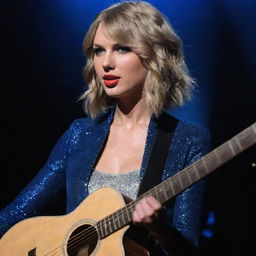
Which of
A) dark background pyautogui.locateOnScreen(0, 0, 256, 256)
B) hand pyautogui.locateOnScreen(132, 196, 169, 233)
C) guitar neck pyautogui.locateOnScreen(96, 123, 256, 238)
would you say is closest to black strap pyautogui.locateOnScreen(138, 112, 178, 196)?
guitar neck pyautogui.locateOnScreen(96, 123, 256, 238)

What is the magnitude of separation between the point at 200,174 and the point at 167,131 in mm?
721

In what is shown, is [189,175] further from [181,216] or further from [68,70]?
[68,70]

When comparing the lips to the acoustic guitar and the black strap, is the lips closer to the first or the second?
the black strap

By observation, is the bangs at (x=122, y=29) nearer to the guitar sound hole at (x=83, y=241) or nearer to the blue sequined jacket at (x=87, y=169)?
the blue sequined jacket at (x=87, y=169)

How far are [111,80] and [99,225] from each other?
0.77m

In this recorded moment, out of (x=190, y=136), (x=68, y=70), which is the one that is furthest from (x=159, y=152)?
(x=68, y=70)

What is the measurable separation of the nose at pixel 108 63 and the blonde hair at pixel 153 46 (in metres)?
0.09

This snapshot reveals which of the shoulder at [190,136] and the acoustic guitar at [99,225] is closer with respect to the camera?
the acoustic guitar at [99,225]

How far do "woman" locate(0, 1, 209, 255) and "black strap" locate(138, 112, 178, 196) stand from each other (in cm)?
3

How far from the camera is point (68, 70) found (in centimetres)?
409

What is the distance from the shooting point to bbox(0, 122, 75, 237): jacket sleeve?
9.52 feet

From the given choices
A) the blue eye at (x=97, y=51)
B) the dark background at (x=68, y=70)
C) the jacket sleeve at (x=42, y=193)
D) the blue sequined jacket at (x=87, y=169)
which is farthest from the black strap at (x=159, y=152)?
the dark background at (x=68, y=70)

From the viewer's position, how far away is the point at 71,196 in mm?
2639

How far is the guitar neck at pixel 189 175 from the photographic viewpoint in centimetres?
176
